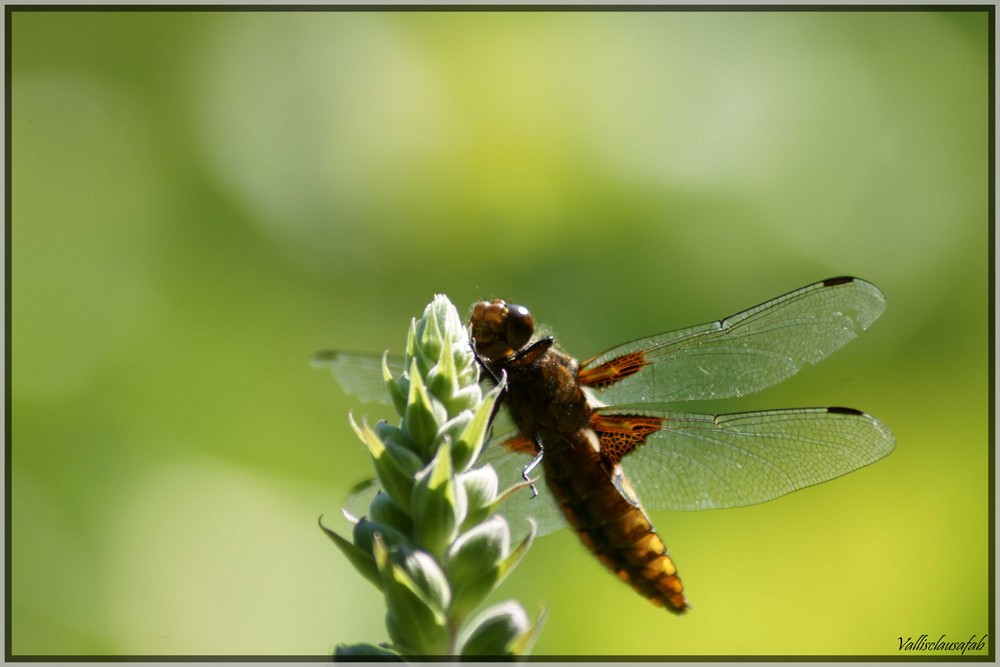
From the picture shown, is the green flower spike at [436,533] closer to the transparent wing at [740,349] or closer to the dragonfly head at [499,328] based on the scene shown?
the dragonfly head at [499,328]

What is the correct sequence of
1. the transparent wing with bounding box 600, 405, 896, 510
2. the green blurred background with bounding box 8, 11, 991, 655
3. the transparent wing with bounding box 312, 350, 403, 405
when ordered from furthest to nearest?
the green blurred background with bounding box 8, 11, 991, 655, the transparent wing with bounding box 312, 350, 403, 405, the transparent wing with bounding box 600, 405, 896, 510

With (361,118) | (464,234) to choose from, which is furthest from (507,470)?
(361,118)

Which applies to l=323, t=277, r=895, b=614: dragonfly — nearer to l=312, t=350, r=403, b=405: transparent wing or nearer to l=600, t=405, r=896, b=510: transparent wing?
l=600, t=405, r=896, b=510: transparent wing

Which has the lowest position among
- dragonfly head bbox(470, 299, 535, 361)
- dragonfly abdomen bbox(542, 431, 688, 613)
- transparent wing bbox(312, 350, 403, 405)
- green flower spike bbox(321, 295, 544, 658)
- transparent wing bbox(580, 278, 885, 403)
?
dragonfly abdomen bbox(542, 431, 688, 613)

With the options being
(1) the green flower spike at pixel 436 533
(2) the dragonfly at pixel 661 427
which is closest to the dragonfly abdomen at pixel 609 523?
(2) the dragonfly at pixel 661 427

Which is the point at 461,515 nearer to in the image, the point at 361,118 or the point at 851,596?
the point at 851,596

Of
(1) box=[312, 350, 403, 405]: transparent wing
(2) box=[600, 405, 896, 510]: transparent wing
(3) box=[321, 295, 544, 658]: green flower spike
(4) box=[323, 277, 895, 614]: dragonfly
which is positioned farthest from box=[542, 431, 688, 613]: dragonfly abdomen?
(3) box=[321, 295, 544, 658]: green flower spike
